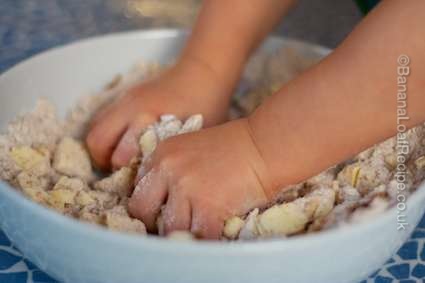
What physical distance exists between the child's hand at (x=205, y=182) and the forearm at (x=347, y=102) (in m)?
0.01

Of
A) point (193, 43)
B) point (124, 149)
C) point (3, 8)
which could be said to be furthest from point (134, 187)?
point (3, 8)

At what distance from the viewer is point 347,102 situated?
1.45 ft

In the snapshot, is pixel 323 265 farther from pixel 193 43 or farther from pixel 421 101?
pixel 193 43

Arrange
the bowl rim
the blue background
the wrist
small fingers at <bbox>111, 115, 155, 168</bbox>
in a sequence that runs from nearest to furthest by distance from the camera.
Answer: the bowl rim
the wrist
small fingers at <bbox>111, 115, 155, 168</bbox>
the blue background

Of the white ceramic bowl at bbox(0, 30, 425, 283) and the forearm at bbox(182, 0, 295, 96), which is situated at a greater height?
the forearm at bbox(182, 0, 295, 96)

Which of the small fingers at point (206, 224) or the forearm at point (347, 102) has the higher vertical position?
the forearm at point (347, 102)

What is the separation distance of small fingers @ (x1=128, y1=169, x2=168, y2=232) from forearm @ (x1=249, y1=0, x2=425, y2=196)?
0.24ft

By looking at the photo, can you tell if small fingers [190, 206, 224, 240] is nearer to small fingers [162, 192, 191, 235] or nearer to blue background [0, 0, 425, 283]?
small fingers [162, 192, 191, 235]

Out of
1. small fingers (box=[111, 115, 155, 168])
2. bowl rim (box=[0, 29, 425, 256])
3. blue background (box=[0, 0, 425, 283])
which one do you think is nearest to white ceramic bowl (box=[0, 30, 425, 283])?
bowl rim (box=[0, 29, 425, 256])

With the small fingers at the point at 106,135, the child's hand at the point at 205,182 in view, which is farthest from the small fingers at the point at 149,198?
the small fingers at the point at 106,135

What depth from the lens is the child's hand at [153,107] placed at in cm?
57

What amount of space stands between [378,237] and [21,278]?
0.79 feet

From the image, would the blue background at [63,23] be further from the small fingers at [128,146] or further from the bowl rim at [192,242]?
the bowl rim at [192,242]

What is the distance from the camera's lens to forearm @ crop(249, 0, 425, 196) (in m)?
0.44
